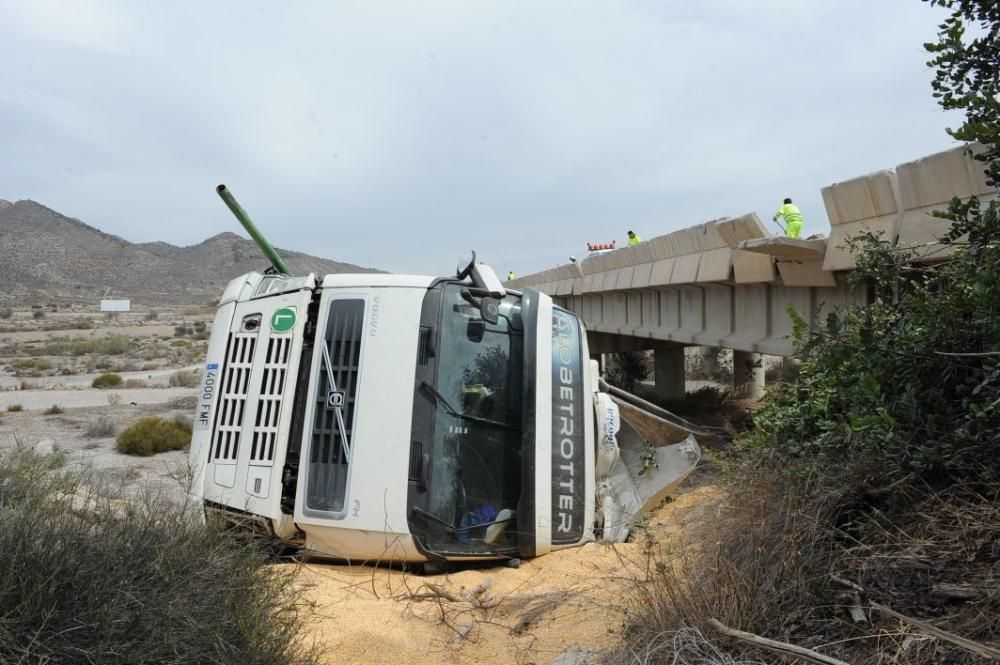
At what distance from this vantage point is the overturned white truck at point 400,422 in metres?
5.22

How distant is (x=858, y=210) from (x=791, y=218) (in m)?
4.96

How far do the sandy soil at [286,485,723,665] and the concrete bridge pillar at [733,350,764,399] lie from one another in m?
15.3

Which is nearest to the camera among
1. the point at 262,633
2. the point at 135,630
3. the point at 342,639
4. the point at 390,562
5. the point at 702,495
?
the point at 135,630

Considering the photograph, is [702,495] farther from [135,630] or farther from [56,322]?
[56,322]

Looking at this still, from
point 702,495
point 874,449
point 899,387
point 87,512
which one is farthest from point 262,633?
point 702,495

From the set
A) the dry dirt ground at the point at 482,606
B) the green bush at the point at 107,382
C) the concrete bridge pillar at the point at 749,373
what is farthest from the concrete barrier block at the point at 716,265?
the green bush at the point at 107,382

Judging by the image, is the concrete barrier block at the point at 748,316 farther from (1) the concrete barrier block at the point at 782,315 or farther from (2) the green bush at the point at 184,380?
(2) the green bush at the point at 184,380

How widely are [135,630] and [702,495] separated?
5.17m

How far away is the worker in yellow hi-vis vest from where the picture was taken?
11667mm

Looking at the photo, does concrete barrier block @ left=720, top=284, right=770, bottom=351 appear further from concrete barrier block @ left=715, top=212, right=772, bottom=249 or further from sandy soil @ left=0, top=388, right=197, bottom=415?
sandy soil @ left=0, top=388, right=197, bottom=415

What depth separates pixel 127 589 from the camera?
2861mm

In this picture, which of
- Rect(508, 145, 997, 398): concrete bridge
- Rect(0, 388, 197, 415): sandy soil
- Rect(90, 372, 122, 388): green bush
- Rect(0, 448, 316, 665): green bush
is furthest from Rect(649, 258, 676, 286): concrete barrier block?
Rect(90, 372, 122, 388): green bush

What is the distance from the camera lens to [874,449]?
12.4 feet

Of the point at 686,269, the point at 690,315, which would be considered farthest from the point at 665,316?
the point at 686,269
